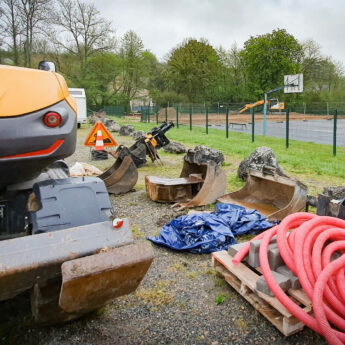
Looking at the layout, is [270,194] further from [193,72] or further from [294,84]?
[193,72]

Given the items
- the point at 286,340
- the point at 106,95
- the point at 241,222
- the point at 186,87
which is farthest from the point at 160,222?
the point at 186,87

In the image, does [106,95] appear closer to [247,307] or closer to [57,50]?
[57,50]

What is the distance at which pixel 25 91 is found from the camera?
1.71 m

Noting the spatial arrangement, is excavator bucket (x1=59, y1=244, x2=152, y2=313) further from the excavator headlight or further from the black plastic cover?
the excavator headlight

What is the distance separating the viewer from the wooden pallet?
7.25ft

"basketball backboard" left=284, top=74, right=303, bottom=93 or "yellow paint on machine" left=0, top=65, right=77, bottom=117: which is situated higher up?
"basketball backboard" left=284, top=74, right=303, bottom=93

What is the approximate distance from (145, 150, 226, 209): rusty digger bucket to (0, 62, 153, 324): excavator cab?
9.60 feet

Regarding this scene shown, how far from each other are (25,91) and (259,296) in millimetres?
1975

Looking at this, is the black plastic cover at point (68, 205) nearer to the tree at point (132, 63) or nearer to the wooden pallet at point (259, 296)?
the wooden pallet at point (259, 296)

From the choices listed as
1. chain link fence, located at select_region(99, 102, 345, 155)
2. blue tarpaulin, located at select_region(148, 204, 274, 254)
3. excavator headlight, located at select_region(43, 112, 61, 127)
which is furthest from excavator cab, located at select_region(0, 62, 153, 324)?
chain link fence, located at select_region(99, 102, 345, 155)

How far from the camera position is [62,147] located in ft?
6.18

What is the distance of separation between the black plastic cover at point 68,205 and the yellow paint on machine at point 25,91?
1.62ft

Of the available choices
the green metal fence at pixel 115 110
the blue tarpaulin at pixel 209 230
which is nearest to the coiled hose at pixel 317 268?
the blue tarpaulin at pixel 209 230

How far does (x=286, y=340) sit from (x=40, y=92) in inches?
81.8
